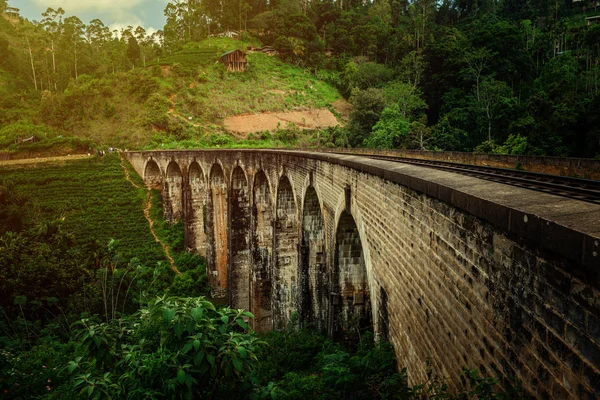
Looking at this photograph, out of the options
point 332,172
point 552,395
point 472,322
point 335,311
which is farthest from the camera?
point 335,311

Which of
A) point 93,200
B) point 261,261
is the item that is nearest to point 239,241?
point 261,261

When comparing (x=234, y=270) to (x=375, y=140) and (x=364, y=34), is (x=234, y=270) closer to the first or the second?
(x=375, y=140)

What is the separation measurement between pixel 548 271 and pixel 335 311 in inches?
331

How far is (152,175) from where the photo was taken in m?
34.5

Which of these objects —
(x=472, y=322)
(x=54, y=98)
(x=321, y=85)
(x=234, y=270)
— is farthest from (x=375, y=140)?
(x=54, y=98)

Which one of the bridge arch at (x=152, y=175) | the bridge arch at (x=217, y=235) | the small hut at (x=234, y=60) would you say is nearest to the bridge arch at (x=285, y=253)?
the bridge arch at (x=217, y=235)

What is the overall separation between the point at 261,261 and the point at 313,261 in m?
6.78

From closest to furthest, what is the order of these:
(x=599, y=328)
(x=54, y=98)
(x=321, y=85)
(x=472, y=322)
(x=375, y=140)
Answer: (x=599, y=328), (x=472, y=322), (x=375, y=140), (x=54, y=98), (x=321, y=85)

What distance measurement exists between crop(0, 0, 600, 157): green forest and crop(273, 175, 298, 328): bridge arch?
36.9ft

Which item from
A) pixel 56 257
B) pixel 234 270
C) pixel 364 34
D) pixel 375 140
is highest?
pixel 364 34

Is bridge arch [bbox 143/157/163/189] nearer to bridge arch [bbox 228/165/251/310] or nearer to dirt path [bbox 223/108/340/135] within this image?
dirt path [bbox 223/108/340/135]

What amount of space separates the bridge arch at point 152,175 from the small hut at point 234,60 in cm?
2703

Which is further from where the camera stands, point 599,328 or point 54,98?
point 54,98

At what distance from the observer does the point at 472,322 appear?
Answer: 11.3 ft
